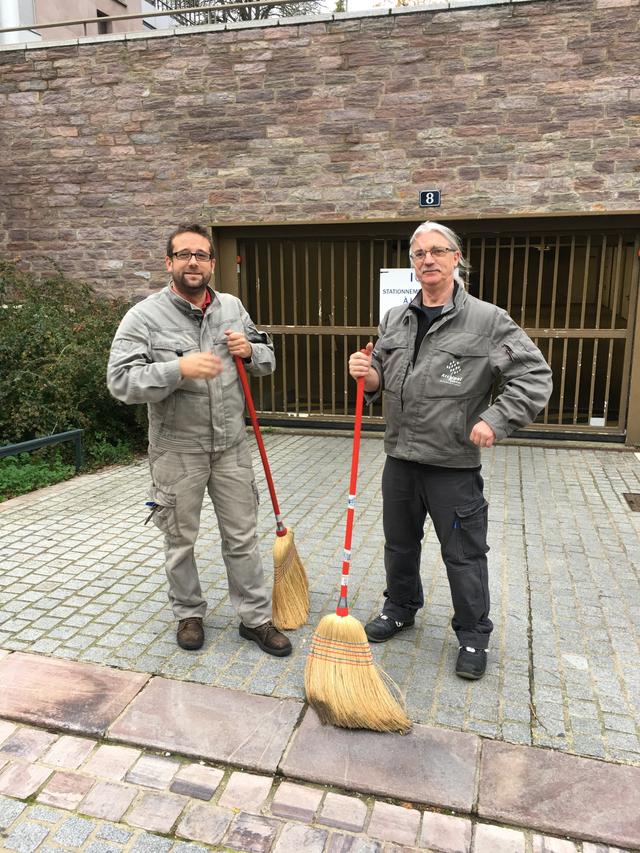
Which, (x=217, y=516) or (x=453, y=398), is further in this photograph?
(x=217, y=516)

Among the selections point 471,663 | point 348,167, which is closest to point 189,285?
point 471,663

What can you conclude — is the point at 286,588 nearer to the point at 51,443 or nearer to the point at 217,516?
the point at 217,516

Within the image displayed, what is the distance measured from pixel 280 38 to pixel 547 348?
180 inches

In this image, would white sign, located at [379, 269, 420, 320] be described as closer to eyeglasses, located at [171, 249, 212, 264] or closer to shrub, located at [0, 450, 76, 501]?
shrub, located at [0, 450, 76, 501]

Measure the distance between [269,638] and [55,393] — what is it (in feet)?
14.1

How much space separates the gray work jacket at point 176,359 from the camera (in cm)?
292

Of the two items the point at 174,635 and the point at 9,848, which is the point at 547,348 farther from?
the point at 9,848

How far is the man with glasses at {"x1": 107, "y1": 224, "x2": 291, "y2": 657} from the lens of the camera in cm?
288

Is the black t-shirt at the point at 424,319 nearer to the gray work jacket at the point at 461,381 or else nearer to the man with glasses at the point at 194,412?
the gray work jacket at the point at 461,381

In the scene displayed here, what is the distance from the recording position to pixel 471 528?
2938mm

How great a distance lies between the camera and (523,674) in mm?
3062

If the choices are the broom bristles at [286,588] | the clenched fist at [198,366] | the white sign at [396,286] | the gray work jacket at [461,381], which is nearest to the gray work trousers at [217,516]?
the broom bristles at [286,588]

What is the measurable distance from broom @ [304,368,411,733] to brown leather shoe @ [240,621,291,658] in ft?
1.52

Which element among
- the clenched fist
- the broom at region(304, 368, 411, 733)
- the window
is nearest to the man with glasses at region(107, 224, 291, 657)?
the clenched fist
